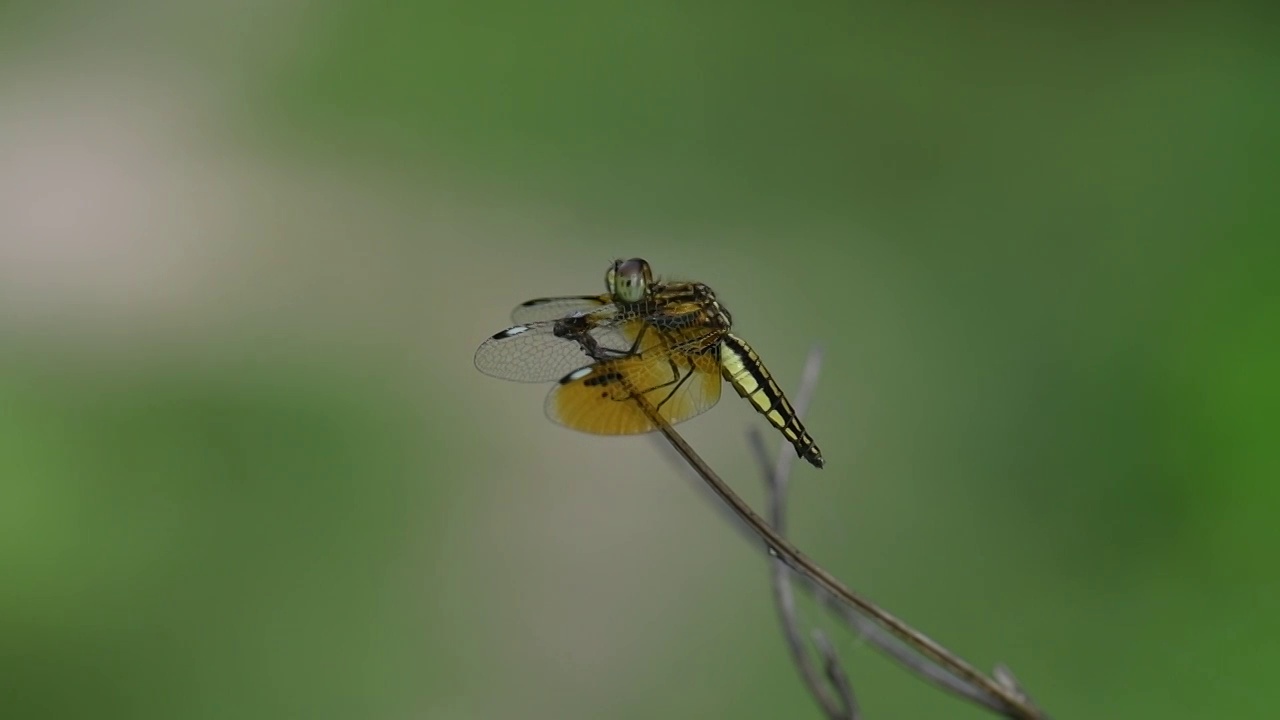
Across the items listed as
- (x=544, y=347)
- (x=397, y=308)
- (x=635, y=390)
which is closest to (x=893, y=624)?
(x=635, y=390)

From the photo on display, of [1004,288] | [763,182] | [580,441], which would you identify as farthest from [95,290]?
[1004,288]

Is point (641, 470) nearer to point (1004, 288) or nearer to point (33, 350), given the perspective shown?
point (1004, 288)

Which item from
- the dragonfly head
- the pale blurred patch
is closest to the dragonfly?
the dragonfly head

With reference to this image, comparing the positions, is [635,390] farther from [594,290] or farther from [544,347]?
[594,290]

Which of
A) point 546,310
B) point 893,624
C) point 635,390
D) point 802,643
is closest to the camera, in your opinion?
point 893,624

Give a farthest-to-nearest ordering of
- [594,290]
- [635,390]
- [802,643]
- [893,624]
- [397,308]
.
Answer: [397,308] < [594,290] < [635,390] < [802,643] < [893,624]

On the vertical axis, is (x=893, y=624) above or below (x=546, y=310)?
below

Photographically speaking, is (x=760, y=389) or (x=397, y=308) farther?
(x=397, y=308)
